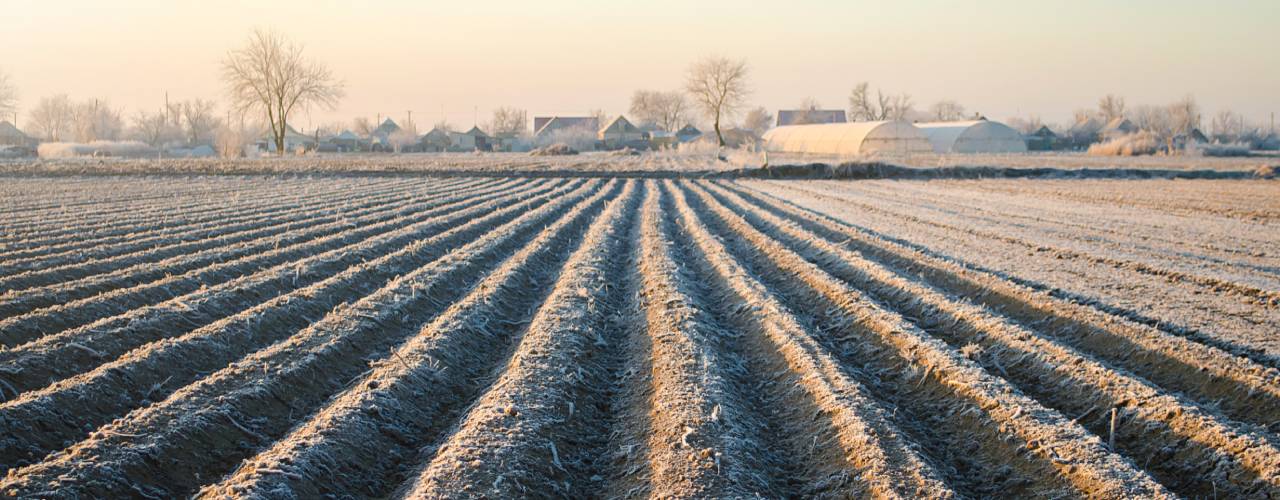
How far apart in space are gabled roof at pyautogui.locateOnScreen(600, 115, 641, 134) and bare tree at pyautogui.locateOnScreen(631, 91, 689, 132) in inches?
937

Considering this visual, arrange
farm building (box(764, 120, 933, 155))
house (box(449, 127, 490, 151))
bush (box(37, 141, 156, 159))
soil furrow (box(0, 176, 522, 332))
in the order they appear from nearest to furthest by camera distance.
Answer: soil furrow (box(0, 176, 522, 332)), farm building (box(764, 120, 933, 155)), bush (box(37, 141, 156, 159)), house (box(449, 127, 490, 151))

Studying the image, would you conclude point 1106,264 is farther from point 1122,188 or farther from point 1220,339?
point 1122,188

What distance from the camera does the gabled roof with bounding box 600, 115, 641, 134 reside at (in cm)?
9662

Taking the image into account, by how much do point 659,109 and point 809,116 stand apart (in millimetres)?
24526

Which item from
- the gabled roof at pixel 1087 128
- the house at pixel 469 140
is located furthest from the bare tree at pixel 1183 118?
the house at pixel 469 140

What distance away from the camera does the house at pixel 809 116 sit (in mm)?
104562

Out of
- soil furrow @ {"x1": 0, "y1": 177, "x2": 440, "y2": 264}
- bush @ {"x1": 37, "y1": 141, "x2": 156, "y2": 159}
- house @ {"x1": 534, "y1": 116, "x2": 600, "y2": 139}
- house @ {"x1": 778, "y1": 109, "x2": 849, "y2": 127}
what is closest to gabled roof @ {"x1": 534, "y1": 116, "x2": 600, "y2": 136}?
house @ {"x1": 534, "y1": 116, "x2": 600, "y2": 139}

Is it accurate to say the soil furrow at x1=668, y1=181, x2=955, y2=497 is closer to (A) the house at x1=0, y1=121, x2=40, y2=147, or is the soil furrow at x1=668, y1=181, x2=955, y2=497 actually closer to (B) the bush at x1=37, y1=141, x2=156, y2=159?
(B) the bush at x1=37, y1=141, x2=156, y2=159

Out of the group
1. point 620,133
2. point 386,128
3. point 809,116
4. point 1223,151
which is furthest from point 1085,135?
point 386,128

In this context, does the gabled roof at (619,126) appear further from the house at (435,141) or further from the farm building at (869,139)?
the farm building at (869,139)

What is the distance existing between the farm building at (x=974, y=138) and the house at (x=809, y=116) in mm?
44474

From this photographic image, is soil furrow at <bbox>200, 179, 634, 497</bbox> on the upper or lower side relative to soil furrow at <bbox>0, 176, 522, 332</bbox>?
lower

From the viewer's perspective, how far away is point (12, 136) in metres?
98.9

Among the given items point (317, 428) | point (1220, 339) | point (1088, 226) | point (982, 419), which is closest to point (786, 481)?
point (982, 419)
